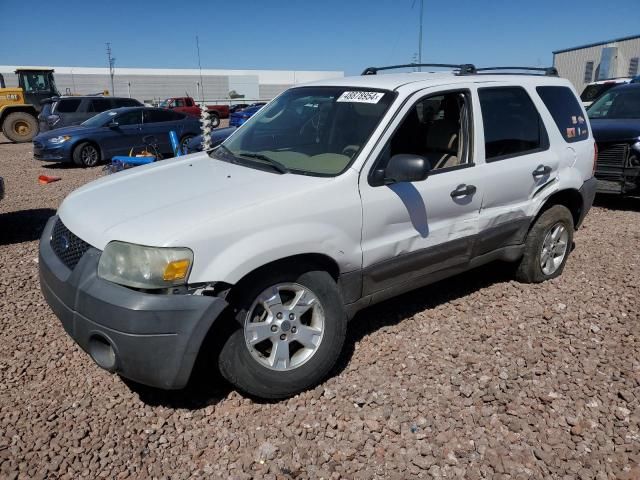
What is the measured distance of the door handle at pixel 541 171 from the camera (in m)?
4.21

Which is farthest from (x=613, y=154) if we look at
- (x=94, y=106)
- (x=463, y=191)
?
(x=94, y=106)

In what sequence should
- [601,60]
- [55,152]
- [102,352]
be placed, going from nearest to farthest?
[102,352] < [55,152] < [601,60]

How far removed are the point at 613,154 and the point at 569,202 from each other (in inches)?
129

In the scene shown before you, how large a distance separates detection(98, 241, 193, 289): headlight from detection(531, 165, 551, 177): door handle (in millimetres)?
2922

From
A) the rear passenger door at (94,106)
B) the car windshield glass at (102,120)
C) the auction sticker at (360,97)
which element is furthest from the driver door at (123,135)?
the auction sticker at (360,97)

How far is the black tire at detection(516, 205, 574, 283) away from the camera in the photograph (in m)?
4.48

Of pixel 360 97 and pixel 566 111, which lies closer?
pixel 360 97

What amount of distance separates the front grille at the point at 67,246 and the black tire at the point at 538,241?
3.45 meters

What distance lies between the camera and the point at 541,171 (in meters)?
4.26

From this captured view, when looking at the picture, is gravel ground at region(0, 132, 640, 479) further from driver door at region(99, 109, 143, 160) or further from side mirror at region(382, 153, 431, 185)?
driver door at region(99, 109, 143, 160)

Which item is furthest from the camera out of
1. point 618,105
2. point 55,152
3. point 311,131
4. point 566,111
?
point 55,152

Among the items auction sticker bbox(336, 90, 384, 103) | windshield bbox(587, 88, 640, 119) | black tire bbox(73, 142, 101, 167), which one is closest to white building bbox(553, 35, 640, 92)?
windshield bbox(587, 88, 640, 119)

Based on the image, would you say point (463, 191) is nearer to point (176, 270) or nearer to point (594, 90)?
point (176, 270)

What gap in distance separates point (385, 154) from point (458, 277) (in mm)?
2107
